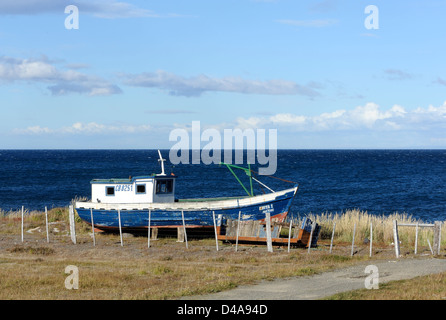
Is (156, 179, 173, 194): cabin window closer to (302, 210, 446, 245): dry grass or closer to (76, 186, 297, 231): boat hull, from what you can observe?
(76, 186, 297, 231): boat hull

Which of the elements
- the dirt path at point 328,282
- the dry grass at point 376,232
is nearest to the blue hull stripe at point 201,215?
the dry grass at point 376,232

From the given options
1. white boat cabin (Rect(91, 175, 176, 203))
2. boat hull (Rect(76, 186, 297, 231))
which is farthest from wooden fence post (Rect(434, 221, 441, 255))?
white boat cabin (Rect(91, 175, 176, 203))

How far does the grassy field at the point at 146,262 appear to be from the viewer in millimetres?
17750

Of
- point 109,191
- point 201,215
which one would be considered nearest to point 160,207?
point 201,215

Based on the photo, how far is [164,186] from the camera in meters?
33.8

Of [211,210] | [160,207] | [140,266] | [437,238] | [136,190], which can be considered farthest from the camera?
[136,190]

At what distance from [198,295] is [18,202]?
53.2 meters

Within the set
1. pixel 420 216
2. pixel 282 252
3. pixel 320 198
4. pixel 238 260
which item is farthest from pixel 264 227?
pixel 320 198

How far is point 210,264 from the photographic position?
23.8m

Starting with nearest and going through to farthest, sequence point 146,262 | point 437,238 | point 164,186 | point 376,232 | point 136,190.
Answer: point 146,262, point 437,238, point 376,232, point 136,190, point 164,186

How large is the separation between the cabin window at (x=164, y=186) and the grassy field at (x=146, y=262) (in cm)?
269

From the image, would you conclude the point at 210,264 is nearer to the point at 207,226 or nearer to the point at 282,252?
the point at 282,252

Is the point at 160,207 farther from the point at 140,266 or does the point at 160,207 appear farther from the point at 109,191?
the point at 140,266

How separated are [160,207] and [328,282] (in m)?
15.3
